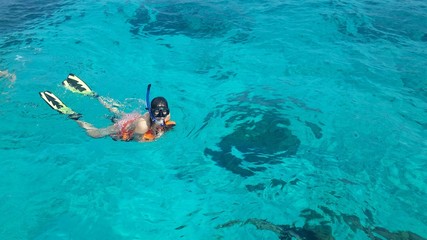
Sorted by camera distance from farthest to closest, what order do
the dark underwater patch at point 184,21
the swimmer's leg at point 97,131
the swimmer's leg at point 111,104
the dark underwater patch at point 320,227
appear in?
1. the dark underwater patch at point 184,21
2. the swimmer's leg at point 111,104
3. the swimmer's leg at point 97,131
4. the dark underwater patch at point 320,227

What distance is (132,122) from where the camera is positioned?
733 cm

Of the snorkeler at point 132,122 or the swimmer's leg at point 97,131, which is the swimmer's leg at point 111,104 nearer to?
the snorkeler at point 132,122

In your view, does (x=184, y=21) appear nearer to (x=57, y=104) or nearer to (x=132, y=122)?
(x=57, y=104)

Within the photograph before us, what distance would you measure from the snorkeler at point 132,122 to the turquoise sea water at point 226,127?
0.20 meters

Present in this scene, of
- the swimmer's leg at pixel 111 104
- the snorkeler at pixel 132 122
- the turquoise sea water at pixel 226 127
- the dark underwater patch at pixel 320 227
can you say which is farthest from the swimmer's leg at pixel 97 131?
the dark underwater patch at pixel 320 227

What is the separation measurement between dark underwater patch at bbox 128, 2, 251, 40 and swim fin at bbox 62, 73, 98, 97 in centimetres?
405

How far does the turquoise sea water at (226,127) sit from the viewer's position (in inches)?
236

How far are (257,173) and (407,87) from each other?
16.8 ft

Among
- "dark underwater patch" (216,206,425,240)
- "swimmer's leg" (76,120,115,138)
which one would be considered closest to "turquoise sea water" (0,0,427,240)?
"dark underwater patch" (216,206,425,240)

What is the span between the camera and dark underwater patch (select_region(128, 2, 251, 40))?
1217 cm

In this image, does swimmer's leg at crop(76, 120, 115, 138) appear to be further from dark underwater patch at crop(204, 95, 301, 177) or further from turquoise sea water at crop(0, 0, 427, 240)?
dark underwater patch at crop(204, 95, 301, 177)

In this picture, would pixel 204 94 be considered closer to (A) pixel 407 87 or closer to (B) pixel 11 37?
(A) pixel 407 87

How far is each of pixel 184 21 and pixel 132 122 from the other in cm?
651

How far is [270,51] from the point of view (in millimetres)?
11000
